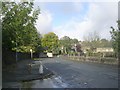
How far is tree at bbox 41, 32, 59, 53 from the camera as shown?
146 meters

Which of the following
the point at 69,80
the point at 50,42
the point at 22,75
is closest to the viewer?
the point at 69,80

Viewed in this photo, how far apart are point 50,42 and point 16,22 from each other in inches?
4490

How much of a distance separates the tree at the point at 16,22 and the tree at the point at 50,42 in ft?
350

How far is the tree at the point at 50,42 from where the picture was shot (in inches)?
5733

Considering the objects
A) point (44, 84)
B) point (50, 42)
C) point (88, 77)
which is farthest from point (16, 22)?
point (50, 42)

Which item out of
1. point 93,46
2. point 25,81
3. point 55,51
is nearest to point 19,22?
point 25,81

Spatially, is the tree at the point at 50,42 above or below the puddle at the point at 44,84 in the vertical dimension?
above

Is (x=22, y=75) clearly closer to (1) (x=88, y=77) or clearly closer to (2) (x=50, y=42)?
(1) (x=88, y=77)

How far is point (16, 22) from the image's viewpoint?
3272 cm

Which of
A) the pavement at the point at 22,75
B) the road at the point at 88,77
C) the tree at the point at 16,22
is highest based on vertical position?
the tree at the point at 16,22

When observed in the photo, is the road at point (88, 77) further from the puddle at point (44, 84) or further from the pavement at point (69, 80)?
the puddle at point (44, 84)

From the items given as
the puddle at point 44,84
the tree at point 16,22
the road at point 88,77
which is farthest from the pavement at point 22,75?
the tree at point 16,22

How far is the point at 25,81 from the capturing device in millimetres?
20016

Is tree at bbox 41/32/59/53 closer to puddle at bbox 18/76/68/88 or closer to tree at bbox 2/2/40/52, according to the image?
tree at bbox 2/2/40/52
